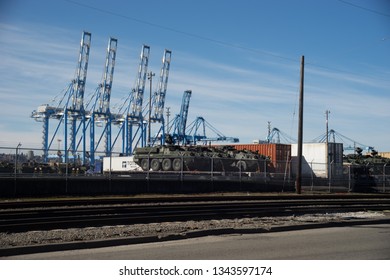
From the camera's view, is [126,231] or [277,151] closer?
[126,231]

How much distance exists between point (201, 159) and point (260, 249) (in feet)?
94.2

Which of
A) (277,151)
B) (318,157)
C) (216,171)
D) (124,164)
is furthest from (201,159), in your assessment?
(124,164)

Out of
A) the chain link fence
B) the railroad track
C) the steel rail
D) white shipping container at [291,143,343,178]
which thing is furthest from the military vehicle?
the steel rail

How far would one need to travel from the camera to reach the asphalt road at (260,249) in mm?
9031

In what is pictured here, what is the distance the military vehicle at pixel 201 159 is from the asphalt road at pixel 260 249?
79.4 ft

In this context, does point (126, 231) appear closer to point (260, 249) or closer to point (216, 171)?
point (260, 249)

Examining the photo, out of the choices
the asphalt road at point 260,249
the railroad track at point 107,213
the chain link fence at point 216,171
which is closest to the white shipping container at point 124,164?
the chain link fence at point 216,171

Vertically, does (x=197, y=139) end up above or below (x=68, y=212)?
above

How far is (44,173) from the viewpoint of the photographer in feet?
83.4

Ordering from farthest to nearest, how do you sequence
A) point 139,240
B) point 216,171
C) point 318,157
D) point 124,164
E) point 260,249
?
1. point 124,164
2. point 318,157
3. point 216,171
4. point 139,240
5. point 260,249

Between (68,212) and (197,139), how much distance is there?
82.7 meters

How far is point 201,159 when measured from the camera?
1518 inches

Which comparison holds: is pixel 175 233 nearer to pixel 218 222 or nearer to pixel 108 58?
pixel 218 222

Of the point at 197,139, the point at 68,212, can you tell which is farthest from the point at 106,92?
the point at 68,212
